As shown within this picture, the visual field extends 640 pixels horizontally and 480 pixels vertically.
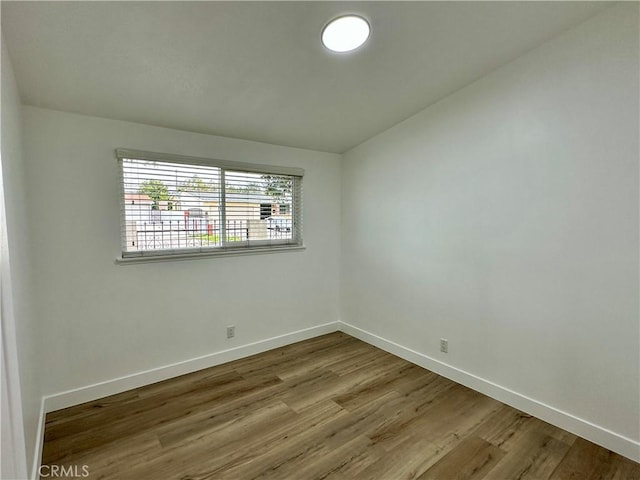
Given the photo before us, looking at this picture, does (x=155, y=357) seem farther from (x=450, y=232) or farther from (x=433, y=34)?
(x=433, y=34)

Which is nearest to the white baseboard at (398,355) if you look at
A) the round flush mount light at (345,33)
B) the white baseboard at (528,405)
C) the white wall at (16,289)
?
the white baseboard at (528,405)

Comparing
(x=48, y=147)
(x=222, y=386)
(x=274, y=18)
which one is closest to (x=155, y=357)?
(x=222, y=386)

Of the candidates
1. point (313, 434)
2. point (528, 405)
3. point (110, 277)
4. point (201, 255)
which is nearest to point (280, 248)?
point (201, 255)

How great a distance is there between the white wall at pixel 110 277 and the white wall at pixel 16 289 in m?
0.22

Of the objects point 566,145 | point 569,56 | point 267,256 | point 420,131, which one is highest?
point 569,56

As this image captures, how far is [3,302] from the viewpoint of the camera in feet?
3.31

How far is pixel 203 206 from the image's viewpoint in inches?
108

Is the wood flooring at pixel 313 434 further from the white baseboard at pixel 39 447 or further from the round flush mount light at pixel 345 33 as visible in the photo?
the round flush mount light at pixel 345 33

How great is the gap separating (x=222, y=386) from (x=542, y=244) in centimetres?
259

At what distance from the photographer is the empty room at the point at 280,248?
1.67 m

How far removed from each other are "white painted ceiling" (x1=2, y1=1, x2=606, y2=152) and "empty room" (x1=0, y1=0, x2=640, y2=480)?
0.05 ft

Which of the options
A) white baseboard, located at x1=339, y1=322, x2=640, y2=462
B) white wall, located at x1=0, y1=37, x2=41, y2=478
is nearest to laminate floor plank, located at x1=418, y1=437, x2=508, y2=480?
white baseboard, located at x1=339, y1=322, x2=640, y2=462

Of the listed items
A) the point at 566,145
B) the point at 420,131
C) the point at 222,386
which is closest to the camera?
the point at 566,145

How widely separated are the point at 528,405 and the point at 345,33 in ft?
8.92
